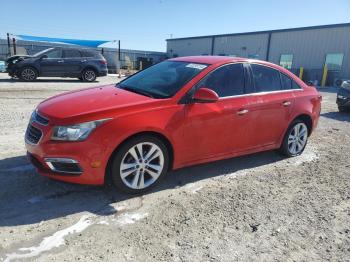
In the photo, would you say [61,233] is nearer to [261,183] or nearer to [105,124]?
[105,124]

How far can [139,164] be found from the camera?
3.77 m

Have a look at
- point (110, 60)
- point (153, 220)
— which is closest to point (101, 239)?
point (153, 220)

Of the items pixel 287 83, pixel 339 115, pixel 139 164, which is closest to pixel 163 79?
pixel 139 164

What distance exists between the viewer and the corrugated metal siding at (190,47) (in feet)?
129

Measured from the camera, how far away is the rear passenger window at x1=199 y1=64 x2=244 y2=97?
436 cm

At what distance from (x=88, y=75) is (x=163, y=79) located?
42.3ft

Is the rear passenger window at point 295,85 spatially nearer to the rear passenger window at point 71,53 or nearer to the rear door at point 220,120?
the rear door at point 220,120

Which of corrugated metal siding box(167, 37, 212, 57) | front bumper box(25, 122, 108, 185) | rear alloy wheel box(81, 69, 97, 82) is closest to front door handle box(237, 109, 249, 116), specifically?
front bumper box(25, 122, 108, 185)

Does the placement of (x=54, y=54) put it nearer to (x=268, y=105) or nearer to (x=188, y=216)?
(x=268, y=105)

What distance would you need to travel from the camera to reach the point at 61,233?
9.86 ft

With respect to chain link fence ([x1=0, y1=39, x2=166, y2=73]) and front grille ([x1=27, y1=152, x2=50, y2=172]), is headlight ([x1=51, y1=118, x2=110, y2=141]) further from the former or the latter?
chain link fence ([x1=0, y1=39, x2=166, y2=73])

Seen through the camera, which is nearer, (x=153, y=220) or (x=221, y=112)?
(x=153, y=220)

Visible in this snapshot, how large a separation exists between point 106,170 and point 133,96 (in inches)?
38.9

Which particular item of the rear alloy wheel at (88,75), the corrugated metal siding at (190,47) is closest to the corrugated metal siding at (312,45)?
the corrugated metal siding at (190,47)
